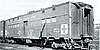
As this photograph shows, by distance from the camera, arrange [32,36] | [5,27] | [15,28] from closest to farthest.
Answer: [32,36] → [15,28] → [5,27]

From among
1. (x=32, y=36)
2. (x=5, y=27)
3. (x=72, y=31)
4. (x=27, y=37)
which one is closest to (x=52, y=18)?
(x=72, y=31)

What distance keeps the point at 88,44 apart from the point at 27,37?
9.44 m

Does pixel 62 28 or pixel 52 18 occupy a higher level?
pixel 52 18

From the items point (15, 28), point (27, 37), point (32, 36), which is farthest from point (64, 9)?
point (15, 28)

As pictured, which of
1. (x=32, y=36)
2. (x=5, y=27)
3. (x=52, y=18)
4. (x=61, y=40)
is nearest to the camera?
(x=61, y=40)

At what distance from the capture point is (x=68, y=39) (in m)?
13.6

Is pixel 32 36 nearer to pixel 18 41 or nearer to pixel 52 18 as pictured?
pixel 52 18

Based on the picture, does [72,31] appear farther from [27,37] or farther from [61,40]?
[27,37]

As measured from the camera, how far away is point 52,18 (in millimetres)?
15922

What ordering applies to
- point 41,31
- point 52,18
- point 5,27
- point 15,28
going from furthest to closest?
point 5,27, point 15,28, point 41,31, point 52,18

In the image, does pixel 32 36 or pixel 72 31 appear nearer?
pixel 72 31

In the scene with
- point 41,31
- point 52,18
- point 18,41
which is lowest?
point 18,41

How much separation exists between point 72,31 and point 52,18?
3.19 m

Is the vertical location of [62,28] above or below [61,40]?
above
